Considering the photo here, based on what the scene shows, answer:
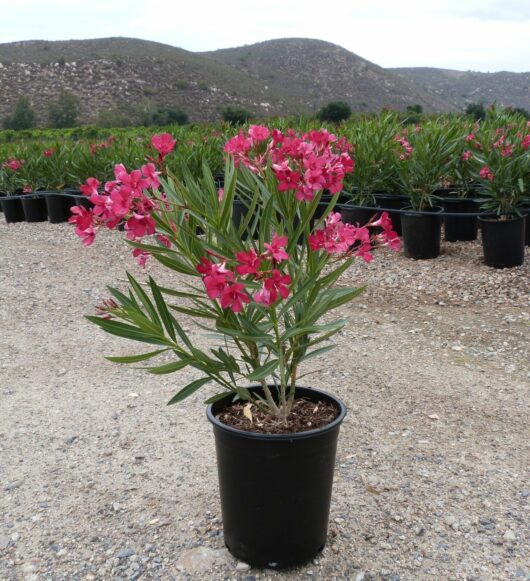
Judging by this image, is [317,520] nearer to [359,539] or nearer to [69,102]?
[359,539]

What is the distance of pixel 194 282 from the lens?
16.4 ft

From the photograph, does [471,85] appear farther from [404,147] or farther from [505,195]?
[505,195]

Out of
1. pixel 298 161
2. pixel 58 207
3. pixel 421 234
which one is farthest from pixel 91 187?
pixel 58 207

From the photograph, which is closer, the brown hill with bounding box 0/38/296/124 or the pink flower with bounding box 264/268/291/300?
the pink flower with bounding box 264/268/291/300

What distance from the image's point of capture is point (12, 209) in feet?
28.0

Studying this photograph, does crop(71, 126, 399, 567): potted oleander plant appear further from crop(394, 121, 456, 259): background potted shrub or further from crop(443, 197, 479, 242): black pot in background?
crop(443, 197, 479, 242): black pot in background

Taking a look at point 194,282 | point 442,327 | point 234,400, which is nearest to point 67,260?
point 194,282

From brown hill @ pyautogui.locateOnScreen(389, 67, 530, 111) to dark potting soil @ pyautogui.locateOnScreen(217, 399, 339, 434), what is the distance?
246 ft

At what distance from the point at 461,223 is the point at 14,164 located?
5.64 metres

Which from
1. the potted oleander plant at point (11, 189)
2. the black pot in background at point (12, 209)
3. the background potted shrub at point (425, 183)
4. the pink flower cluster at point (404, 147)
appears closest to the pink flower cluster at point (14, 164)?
the potted oleander plant at point (11, 189)

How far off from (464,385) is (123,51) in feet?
190

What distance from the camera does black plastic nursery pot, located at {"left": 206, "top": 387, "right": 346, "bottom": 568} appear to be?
1757mm

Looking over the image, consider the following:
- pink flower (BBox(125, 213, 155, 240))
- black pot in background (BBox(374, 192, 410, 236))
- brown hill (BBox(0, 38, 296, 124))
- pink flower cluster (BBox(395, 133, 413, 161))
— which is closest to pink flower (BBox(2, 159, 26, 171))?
black pot in background (BBox(374, 192, 410, 236))

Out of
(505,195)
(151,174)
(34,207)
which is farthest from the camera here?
(34,207)
